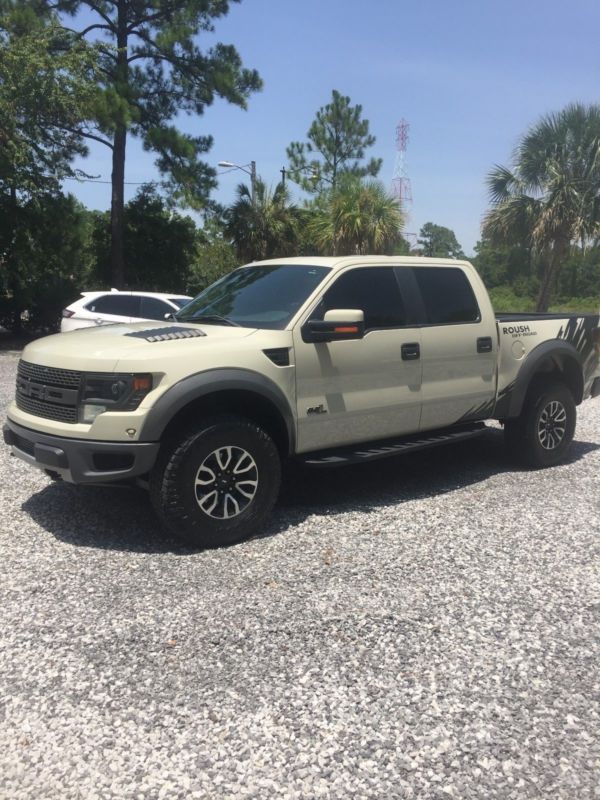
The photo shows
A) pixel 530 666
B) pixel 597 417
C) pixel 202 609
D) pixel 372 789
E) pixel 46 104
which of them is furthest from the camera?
pixel 46 104

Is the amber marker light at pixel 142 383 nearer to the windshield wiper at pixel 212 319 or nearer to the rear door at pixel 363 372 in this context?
the windshield wiper at pixel 212 319

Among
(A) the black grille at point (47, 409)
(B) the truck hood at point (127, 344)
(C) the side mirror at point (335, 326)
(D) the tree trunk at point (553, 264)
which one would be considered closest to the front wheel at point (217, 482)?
(B) the truck hood at point (127, 344)

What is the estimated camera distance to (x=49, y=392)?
4.16m

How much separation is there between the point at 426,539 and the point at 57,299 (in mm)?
17377

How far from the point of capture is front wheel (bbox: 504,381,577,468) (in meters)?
6.13

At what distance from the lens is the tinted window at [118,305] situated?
13.1m

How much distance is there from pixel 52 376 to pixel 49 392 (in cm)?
10

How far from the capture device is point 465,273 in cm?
581

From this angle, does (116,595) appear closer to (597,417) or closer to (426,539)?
(426,539)

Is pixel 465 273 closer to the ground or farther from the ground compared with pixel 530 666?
farther from the ground

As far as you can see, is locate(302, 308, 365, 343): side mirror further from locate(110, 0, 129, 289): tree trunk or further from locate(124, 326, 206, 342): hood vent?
locate(110, 0, 129, 289): tree trunk

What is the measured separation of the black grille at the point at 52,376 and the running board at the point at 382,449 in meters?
1.57

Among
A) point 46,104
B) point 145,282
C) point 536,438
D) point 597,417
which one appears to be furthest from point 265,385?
point 145,282

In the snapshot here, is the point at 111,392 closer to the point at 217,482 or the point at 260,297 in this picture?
the point at 217,482
